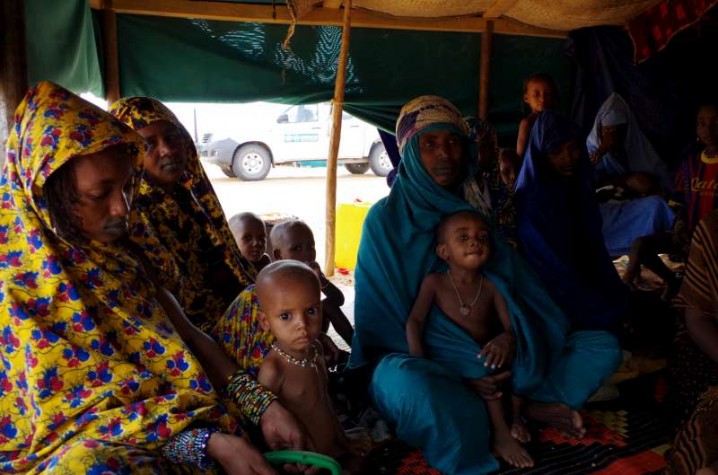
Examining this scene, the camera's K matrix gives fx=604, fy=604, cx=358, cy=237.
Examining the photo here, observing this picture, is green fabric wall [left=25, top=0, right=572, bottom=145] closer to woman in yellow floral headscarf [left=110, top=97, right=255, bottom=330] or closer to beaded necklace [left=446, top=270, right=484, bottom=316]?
woman in yellow floral headscarf [left=110, top=97, right=255, bottom=330]

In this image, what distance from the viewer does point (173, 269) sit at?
7.59ft

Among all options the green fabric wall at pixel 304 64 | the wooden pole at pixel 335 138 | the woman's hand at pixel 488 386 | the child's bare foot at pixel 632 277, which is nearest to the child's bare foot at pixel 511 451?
the woman's hand at pixel 488 386

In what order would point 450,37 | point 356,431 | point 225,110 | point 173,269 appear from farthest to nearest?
point 225,110 → point 450,37 → point 356,431 → point 173,269

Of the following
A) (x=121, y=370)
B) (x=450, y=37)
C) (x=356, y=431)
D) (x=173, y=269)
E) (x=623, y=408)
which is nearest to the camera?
(x=121, y=370)

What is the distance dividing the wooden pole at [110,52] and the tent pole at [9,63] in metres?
2.61

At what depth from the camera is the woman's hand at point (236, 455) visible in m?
1.70

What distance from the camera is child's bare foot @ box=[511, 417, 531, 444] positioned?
2.70 metres

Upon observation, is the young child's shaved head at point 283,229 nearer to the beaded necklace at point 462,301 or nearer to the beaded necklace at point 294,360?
the beaded necklace at point 462,301

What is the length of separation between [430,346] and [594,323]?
1.12 meters

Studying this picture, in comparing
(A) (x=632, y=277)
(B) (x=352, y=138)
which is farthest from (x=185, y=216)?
(B) (x=352, y=138)

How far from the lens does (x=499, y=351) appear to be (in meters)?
2.66

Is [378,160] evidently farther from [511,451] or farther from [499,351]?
[511,451]

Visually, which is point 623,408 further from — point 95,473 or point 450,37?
point 450,37

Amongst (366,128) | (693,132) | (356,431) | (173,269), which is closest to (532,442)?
(356,431)
